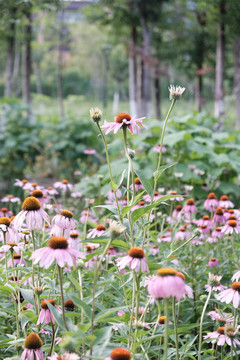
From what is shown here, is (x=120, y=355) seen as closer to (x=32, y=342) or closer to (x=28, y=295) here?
(x=32, y=342)

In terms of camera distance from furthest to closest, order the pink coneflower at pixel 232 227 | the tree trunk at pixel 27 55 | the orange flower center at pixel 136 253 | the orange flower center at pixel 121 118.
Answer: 1. the tree trunk at pixel 27 55
2. the pink coneflower at pixel 232 227
3. the orange flower center at pixel 121 118
4. the orange flower center at pixel 136 253

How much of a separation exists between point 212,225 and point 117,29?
359 inches

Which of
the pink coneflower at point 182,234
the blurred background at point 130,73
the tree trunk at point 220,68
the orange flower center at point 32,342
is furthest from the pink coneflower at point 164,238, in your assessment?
Answer: the tree trunk at point 220,68

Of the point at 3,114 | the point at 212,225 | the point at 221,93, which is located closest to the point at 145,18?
the point at 221,93

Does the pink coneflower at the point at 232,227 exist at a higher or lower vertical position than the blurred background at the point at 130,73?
lower

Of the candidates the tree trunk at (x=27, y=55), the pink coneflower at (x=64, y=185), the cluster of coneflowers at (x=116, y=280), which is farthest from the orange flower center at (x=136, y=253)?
the tree trunk at (x=27, y=55)

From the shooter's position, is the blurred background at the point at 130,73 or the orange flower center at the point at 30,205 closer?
the orange flower center at the point at 30,205

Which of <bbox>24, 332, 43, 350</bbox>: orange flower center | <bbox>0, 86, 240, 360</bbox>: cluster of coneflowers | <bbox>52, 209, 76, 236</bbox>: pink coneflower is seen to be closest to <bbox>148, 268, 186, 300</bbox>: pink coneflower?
<bbox>0, 86, 240, 360</bbox>: cluster of coneflowers

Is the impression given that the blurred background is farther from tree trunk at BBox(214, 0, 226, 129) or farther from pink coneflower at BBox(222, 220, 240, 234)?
pink coneflower at BBox(222, 220, 240, 234)

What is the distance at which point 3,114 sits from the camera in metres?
5.34

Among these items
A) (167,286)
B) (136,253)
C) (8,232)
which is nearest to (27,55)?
(8,232)

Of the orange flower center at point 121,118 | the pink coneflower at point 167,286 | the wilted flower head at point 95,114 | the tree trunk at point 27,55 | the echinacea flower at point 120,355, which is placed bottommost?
the echinacea flower at point 120,355

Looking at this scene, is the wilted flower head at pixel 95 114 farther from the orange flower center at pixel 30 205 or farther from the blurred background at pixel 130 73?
the blurred background at pixel 130 73

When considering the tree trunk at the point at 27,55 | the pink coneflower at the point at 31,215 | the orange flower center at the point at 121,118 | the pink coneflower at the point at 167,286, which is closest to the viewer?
the pink coneflower at the point at 167,286
